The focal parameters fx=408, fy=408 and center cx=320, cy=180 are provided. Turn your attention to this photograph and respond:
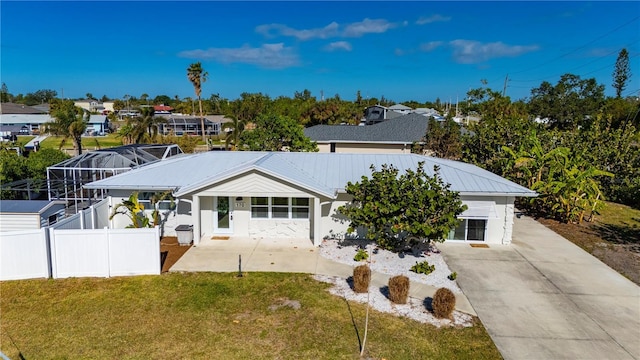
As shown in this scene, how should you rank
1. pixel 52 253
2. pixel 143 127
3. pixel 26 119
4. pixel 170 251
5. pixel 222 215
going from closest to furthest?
pixel 52 253, pixel 170 251, pixel 222 215, pixel 143 127, pixel 26 119

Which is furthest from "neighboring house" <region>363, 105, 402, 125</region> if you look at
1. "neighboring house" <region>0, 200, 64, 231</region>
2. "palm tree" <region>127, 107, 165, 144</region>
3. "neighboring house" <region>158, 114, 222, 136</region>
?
"neighboring house" <region>0, 200, 64, 231</region>

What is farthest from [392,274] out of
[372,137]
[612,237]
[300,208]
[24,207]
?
[372,137]

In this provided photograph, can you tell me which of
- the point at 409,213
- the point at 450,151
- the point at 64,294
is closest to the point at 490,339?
the point at 409,213

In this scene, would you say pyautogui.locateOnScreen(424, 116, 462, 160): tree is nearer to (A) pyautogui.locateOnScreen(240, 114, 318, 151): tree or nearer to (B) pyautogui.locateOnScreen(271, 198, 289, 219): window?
(A) pyautogui.locateOnScreen(240, 114, 318, 151): tree

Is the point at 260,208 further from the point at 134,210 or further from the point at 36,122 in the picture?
the point at 36,122

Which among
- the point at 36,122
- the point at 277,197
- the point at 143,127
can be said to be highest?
the point at 36,122
